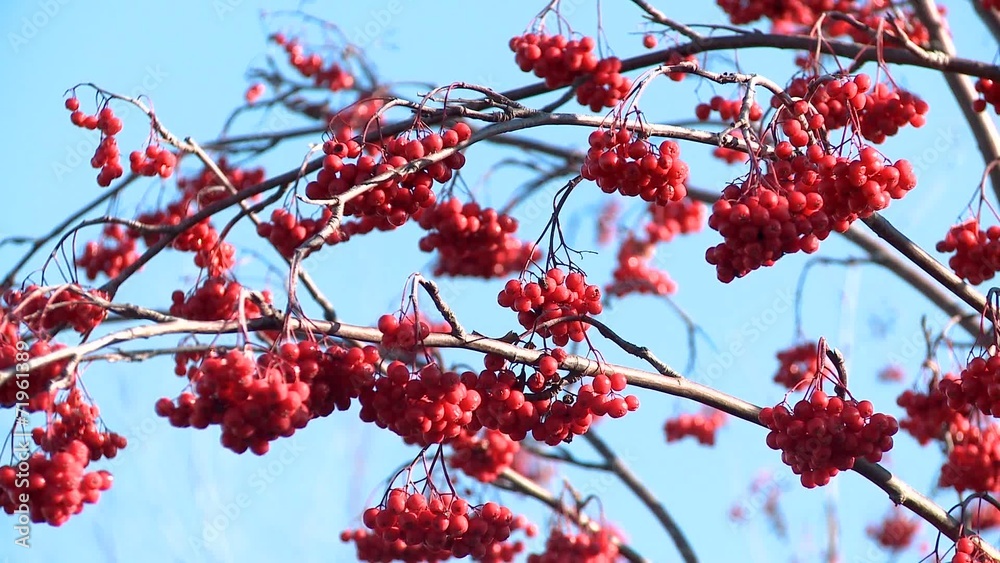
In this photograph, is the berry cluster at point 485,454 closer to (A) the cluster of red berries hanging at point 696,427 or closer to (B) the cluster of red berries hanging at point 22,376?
(B) the cluster of red berries hanging at point 22,376

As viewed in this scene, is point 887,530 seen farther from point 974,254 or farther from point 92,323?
point 92,323

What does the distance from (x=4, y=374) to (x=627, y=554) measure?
3540 mm

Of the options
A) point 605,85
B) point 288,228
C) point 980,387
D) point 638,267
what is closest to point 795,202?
point 980,387

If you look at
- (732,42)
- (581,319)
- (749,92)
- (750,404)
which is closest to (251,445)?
(581,319)

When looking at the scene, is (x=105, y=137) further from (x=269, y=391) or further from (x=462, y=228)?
(x=269, y=391)

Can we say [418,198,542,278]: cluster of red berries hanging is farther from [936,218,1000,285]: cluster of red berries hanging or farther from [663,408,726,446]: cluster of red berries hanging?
[663,408,726,446]: cluster of red berries hanging

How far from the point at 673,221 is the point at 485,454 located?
3.70 m

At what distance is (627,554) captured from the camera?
17.6 feet

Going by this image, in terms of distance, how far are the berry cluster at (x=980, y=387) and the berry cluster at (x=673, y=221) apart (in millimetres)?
4799

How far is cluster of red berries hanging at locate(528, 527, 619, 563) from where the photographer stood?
4.99 m

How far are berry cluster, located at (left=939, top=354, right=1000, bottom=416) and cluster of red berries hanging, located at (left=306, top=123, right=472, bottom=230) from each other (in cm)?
163

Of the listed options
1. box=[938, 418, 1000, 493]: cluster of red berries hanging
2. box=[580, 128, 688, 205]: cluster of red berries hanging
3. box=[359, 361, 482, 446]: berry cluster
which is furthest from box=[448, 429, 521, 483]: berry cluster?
box=[580, 128, 688, 205]: cluster of red berries hanging

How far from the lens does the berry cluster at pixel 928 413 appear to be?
178 inches

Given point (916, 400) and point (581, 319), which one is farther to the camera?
point (916, 400)
